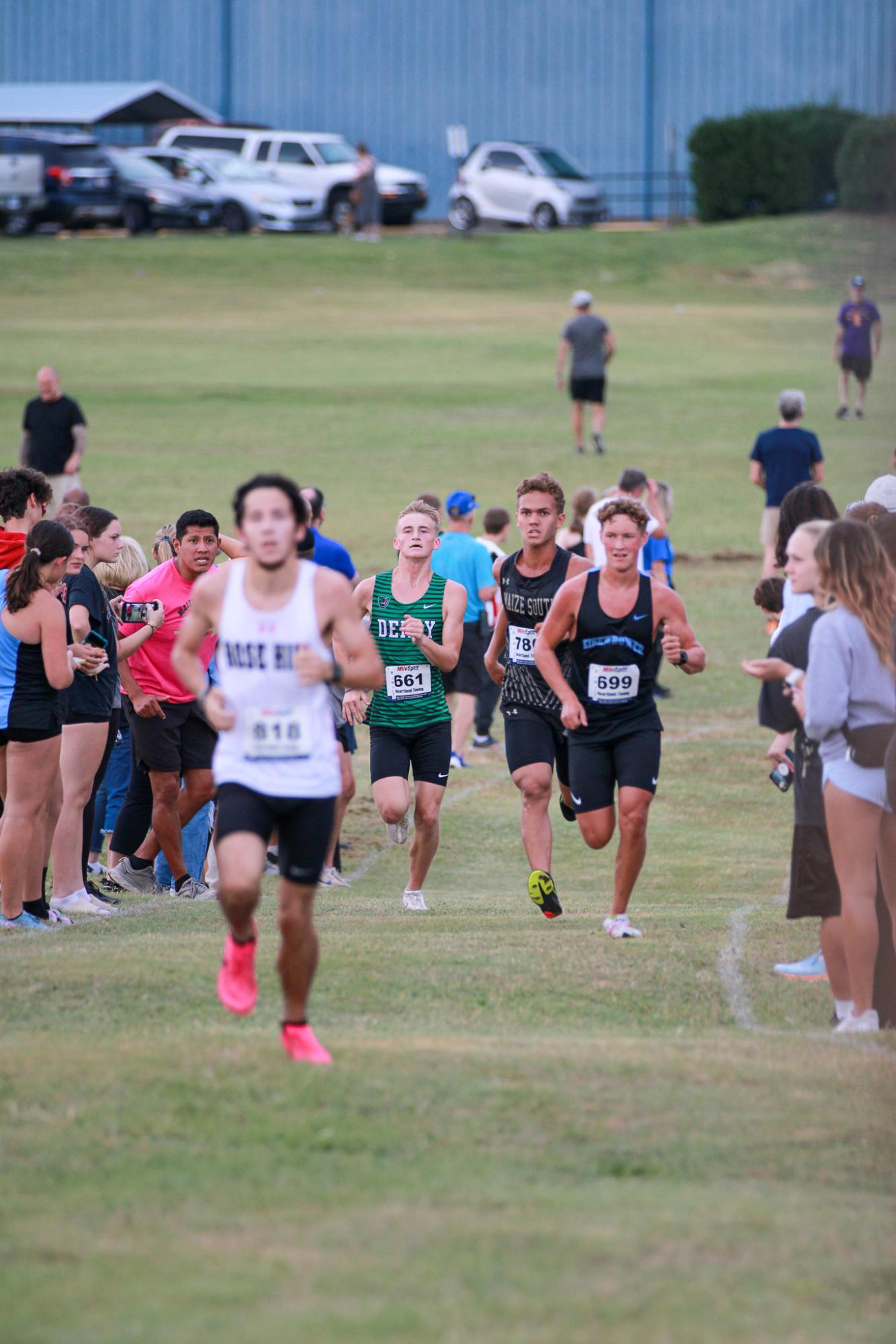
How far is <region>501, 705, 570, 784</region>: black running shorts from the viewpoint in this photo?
8891mm

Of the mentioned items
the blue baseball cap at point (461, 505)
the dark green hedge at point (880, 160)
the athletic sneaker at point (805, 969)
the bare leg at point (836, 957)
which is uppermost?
the dark green hedge at point (880, 160)

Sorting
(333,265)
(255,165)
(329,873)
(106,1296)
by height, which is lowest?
(329,873)

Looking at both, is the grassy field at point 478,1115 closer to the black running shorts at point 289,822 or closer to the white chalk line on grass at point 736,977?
the white chalk line on grass at point 736,977

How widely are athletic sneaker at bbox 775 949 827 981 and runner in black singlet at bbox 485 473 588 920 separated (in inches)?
52.2

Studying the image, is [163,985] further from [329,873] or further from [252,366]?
[252,366]

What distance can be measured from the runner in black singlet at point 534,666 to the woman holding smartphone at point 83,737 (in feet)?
6.03

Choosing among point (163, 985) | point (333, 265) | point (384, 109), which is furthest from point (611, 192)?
point (163, 985)

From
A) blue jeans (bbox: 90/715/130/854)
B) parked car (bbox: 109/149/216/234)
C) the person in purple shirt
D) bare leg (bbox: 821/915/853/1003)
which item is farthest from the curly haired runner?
parked car (bbox: 109/149/216/234)

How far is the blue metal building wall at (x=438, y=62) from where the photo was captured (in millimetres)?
48312

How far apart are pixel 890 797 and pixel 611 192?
4769cm

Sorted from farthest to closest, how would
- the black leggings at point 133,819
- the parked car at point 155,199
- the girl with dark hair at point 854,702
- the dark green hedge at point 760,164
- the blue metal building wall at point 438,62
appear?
the blue metal building wall at point 438,62
the dark green hedge at point 760,164
the parked car at point 155,199
the black leggings at point 133,819
the girl with dark hair at point 854,702

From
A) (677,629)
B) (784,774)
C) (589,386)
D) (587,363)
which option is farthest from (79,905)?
(587,363)

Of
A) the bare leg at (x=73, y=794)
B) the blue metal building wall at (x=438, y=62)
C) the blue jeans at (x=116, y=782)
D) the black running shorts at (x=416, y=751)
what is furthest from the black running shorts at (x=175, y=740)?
the blue metal building wall at (x=438, y=62)

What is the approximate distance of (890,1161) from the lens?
525 cm
